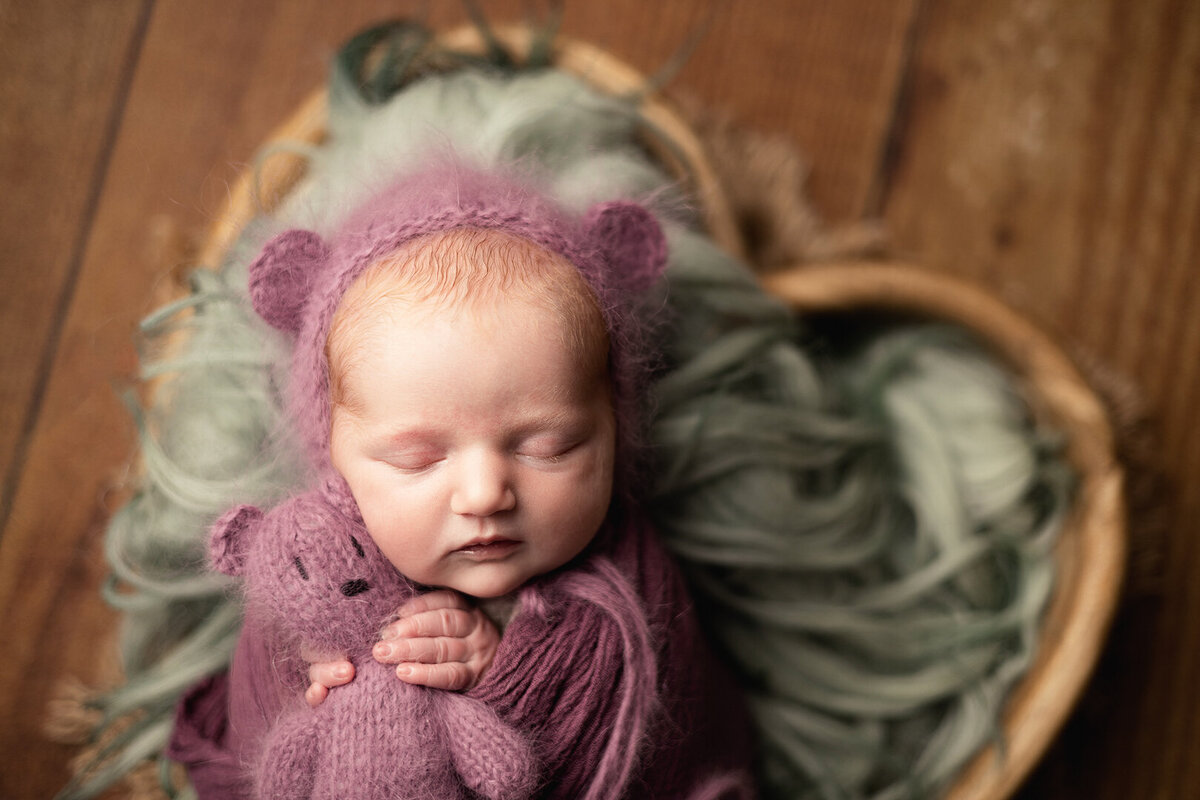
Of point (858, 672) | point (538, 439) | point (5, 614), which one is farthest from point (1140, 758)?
point (5, 614)

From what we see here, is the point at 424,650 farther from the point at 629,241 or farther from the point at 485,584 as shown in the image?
the point at 629,241

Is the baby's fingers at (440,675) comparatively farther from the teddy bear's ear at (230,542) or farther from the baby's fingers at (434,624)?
the teddy bear's ear at (230,542)

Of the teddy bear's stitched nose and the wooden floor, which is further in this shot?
the wooden floor

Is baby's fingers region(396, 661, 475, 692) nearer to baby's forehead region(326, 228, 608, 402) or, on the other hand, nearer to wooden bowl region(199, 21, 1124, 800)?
A: baby's forehead region(326, 228, 608, 402)

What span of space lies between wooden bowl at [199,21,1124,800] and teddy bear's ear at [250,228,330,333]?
0.70 feet

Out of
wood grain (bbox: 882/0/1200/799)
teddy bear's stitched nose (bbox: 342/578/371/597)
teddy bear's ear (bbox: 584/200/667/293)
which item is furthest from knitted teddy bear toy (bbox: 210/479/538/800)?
wood grain (bbox: 882/0/1200/799)

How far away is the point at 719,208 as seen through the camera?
956 mm

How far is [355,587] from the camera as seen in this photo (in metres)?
0.61

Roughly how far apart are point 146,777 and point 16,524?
364 mm

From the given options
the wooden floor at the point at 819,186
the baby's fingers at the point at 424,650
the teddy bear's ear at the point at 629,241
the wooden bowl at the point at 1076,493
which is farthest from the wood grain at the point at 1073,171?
the baby's fingers at the point at 424,650

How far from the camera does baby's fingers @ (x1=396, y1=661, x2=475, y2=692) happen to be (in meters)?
0.60

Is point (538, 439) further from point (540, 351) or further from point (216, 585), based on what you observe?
point (216, 585)

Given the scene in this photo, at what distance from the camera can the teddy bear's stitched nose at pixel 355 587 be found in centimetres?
61

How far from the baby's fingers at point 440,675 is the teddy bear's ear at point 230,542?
0.14m
